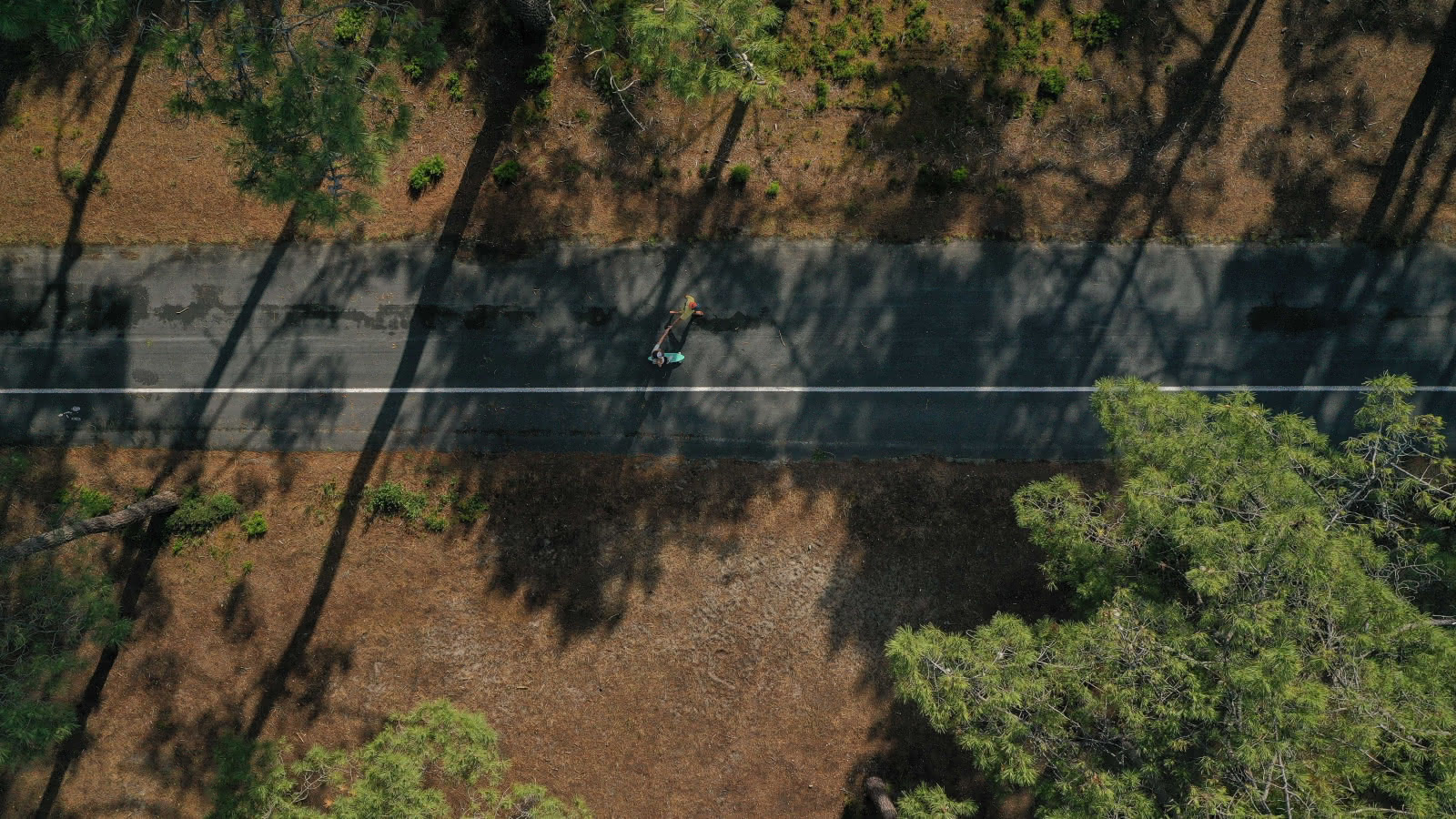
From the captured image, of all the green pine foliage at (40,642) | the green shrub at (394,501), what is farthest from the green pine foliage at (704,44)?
the green pine foliage at (40,642)

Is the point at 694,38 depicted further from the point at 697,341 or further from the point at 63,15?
the point at 63,15

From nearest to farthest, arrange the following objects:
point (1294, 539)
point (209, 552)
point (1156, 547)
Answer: point (1294, 539) < point (1156, 547) < point (209, 552)

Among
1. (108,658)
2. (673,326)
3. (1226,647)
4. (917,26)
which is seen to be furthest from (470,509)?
(917,26)

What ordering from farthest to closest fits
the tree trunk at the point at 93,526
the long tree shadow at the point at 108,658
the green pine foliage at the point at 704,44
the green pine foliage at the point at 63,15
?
the long tree shadow at the point at 108,658
the tree trunk at the point at 93,526
the green pine foliage at the point at 704,44
the green pine foliage at the point at 63,15

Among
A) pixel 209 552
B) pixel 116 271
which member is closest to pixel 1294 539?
pixel 209 552

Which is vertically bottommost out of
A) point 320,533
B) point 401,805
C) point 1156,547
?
point 401,805

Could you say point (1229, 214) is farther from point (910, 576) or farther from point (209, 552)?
point (209, 552)

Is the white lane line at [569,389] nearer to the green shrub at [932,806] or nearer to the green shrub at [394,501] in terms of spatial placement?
the green shrub at [394,501]
